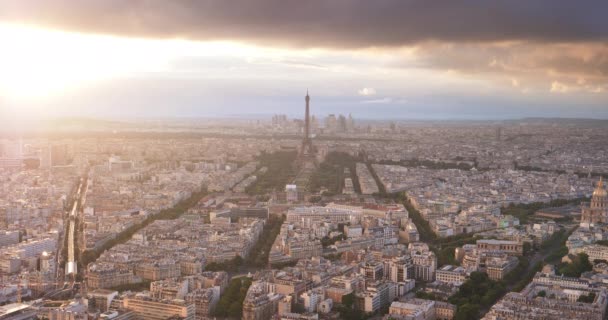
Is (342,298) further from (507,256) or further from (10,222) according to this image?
(10,222)

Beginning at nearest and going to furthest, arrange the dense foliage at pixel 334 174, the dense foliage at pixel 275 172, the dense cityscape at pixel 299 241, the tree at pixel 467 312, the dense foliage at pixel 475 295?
the tree at pixel 467 312 < the dense foliage at pixel 475 295 < the dense cityscape at pixel 299 241 < the dense foliage at pixel 275 172 < the dense foliage at pixel 334 174

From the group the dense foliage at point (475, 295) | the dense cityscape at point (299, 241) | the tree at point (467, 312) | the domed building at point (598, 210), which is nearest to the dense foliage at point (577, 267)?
the dense cityscape at point (299, 241)

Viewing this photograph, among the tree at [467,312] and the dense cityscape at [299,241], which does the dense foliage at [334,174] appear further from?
the tree at [467,312]

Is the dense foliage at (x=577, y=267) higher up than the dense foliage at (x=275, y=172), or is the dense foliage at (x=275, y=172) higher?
the dense foliage at (x=275, y=172)

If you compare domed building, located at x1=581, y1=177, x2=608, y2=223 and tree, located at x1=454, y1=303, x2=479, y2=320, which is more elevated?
domed building, located at x1=581, y1=177, x2=608, y2=223

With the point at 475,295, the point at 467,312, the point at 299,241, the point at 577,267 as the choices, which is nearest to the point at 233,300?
the point at 467,312

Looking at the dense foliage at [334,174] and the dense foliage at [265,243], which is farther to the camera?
the dense foliage at [334,174]

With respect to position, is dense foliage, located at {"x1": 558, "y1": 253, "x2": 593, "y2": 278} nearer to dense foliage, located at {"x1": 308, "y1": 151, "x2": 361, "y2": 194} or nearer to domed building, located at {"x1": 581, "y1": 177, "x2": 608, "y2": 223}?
domed building, located at {"x1": 581, "y1": 177, "x2": 608, "y2": 223}

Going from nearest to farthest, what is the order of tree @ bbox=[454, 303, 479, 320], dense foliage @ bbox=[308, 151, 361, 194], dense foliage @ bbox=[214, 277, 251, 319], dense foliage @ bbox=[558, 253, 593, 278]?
tree @ bbox=[454, 303, 479, 320] < dense foliage @ bbox=[214, 277, 251, 319] < dense foliage @ bbox=[558, 253, 593, 278] < dense foliage @ bbox=[308, 151, 361, 194]

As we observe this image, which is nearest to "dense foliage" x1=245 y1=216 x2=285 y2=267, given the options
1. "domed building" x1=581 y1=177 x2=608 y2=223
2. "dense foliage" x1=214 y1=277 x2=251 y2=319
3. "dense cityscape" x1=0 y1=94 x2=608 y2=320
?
"dense cityscape" x1=0 y1=94 x2=608 y2=320
